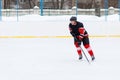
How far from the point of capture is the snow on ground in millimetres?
A: 6262

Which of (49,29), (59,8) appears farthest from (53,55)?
(59,8)

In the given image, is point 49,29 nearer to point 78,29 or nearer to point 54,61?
point 54,61

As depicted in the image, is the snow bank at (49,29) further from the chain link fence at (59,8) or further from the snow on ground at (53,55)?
the chain link fence at (59,8)

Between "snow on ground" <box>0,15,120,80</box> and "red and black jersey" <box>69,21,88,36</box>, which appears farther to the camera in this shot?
"red and black jersey" <box>69,21,88,36</box>

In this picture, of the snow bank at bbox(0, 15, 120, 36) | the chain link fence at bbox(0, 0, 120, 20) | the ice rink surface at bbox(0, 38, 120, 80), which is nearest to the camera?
the ice rink surface at bbox(0, 38, 120, 80)


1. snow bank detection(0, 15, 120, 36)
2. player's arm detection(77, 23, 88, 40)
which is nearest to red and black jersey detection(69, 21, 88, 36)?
player's arm detection(77, 23, 88, 40)

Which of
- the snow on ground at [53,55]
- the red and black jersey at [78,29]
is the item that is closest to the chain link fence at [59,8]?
the snow on ground at [53,55]

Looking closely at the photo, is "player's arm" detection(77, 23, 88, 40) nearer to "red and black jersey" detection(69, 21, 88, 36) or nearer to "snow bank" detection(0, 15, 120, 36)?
"red and black jersey" detection(69, 21, 88, 36)

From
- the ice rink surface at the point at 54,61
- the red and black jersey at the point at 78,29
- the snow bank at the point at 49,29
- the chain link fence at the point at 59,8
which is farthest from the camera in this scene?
the chain link fence at the point at 59,8

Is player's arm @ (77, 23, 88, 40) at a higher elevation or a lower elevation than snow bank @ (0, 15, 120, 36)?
higher

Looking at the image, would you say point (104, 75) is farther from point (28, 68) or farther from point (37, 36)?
point (37, 36)

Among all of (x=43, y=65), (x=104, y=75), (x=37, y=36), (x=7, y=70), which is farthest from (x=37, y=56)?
(x=37, y=36)

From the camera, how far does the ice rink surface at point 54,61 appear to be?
6.17 metres

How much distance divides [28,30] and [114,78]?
24.7 feet
